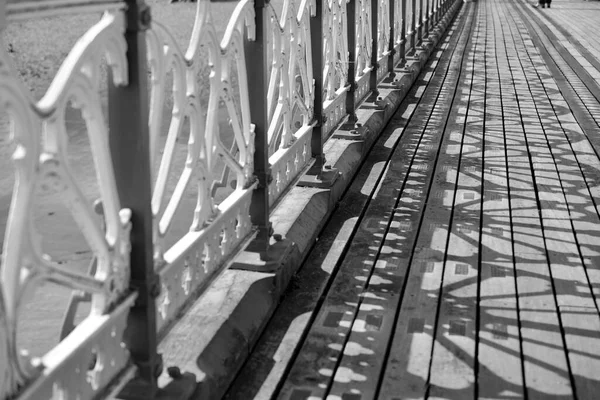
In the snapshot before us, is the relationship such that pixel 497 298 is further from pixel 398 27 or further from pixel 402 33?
pixel 402 33

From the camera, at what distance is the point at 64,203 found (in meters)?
1.67

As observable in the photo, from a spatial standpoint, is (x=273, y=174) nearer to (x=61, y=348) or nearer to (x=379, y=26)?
(x=61, y=348)

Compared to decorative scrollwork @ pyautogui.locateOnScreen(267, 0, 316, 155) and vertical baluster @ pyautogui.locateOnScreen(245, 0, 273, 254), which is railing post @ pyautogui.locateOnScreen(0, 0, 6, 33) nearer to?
vertical baluster @ pyautogui.locateOnScreen(245, 0, 273, 254)

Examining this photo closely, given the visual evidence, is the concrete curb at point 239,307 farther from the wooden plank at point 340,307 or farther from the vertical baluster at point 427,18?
the vertical baluster at point 427,18

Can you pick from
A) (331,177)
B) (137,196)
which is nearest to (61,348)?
(137,196)

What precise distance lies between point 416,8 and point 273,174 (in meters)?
7.51

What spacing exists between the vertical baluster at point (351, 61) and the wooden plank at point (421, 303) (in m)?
0.67

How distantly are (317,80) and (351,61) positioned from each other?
4.20ft

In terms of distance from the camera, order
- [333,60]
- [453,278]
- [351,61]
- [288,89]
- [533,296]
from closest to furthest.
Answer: [533,296]
[453,278]
[288,89]
[333,60]
[351,61]

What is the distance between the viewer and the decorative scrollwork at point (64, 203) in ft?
4.85

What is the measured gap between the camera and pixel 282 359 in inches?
104

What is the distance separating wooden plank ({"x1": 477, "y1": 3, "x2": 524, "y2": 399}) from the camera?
2.53 meters

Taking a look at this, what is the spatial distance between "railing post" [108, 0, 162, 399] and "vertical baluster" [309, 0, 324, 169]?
7.58ft

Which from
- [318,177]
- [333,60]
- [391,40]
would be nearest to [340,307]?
[318,177]
